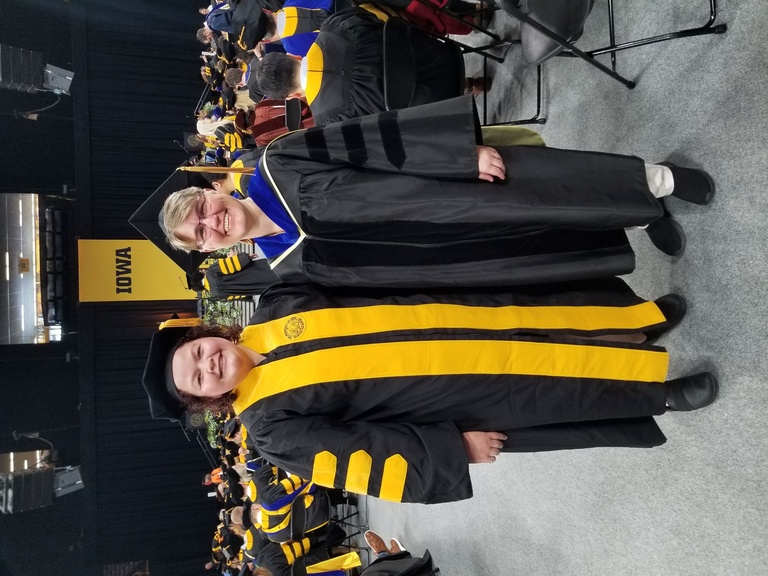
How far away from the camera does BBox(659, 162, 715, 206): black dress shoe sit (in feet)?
6.56

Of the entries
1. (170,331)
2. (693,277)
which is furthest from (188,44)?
(693,277)

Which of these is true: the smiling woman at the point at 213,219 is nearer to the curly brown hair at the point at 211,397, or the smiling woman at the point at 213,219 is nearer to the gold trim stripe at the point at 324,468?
the curly brown hair at the point at 211,397

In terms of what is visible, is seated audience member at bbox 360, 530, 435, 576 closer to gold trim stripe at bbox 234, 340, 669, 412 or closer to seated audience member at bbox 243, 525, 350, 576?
seated audience member at bbox 243, 525, 350, 576

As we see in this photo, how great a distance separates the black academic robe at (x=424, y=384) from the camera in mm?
1767

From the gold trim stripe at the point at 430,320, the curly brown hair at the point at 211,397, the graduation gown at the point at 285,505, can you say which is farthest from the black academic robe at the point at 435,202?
the graduation gown at the point at 285,505

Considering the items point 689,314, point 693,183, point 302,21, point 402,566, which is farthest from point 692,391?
point 302,21

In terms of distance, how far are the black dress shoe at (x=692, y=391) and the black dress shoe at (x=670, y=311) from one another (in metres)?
0.22

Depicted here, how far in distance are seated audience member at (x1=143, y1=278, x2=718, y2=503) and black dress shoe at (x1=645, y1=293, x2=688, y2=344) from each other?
0.17m

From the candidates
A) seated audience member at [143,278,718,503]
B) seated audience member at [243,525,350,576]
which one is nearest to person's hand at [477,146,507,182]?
seated audience member at [143,278,718,503]

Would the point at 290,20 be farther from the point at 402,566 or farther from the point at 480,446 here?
the point at 402,566

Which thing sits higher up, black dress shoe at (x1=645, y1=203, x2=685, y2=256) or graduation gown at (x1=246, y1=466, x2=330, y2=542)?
black dress shoe at (x1=645, y1=203, x2=685, y2=256)

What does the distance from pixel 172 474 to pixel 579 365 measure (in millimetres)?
9165

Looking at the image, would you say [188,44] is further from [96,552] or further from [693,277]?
[693,277]

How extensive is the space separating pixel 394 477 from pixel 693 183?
1558mm
